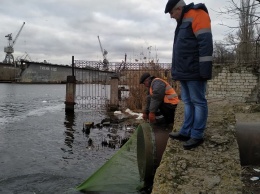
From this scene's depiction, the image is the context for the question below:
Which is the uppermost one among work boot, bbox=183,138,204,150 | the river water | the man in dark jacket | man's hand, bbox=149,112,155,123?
the man in dark jacket

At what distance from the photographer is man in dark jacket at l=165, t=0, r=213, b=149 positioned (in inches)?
164

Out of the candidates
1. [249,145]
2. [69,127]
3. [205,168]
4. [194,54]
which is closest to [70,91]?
[69,127]

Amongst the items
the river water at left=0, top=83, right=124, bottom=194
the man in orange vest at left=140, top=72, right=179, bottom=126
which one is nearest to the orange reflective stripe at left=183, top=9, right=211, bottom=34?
the man in orange vest at left=140, top=72, right=179, bottom=126

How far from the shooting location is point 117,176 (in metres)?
6.40

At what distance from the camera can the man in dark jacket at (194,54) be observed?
4168 millimetres

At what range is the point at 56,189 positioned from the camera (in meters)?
6.79

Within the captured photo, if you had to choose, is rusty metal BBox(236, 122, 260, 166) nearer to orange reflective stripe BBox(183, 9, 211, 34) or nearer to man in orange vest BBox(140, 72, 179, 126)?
man in orange vest BBox(140, 72, 179, 126)

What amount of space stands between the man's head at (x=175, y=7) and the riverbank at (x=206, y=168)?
6.11ft

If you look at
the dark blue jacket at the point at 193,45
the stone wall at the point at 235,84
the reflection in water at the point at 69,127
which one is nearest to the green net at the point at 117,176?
the dark blue jacket at the point at 193,45

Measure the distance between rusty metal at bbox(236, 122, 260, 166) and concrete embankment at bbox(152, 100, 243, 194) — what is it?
23cm

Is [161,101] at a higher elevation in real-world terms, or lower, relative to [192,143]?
higher

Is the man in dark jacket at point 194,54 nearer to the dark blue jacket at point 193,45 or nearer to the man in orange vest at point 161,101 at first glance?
the dark blue jacket at point 193,45

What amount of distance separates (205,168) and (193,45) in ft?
5.36

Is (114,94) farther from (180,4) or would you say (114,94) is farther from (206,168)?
(206,168)
